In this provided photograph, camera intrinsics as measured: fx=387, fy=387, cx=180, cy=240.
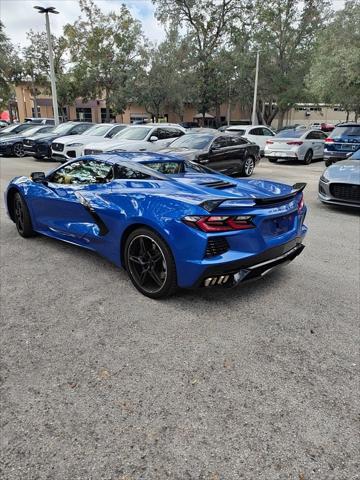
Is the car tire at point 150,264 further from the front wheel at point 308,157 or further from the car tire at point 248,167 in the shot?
the front wheel at point 308,157

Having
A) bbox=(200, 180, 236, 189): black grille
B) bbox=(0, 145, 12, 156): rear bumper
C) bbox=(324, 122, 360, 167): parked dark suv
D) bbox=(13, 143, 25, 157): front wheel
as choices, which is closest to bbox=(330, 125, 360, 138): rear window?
bbox=(324, 122, 360, 167): parked dark suv

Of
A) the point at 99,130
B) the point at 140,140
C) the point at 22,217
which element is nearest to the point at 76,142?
the point at 99,130

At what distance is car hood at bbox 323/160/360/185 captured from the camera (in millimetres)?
7234

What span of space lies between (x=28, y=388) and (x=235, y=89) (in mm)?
40673

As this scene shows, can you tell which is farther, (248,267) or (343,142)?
(343,142)

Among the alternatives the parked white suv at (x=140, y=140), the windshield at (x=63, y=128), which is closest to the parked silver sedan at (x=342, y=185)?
the parked white suv at (x=140, y=140)

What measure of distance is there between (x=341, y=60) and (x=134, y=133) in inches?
522

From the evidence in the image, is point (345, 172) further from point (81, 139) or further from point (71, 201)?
point (81, 139)

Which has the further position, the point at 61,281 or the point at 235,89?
the point at 235,89

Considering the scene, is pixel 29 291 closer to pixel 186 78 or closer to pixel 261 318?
pixel 261 318

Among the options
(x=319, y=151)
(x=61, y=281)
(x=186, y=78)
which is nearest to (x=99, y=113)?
(x=186, y=78)

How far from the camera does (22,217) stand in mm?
5602

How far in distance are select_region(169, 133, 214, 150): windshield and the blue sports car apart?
6579 mm

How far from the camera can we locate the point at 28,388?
Result: 8.34ft
